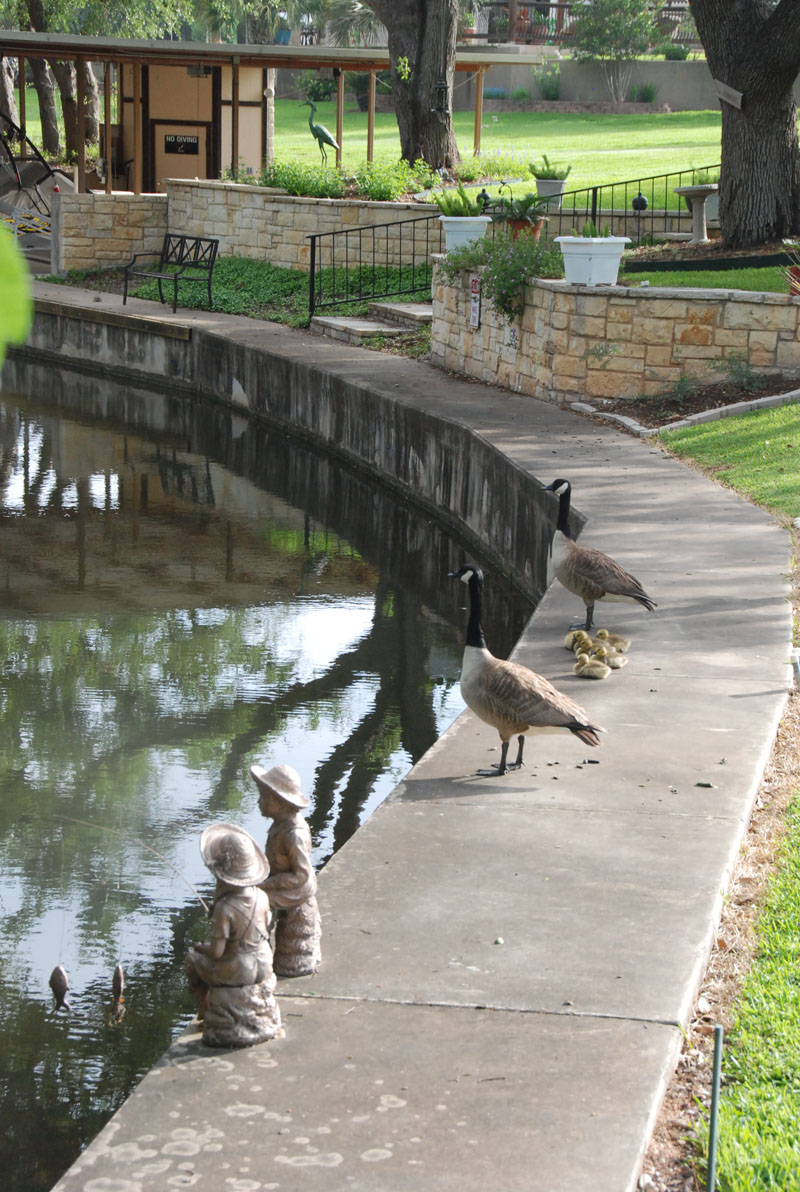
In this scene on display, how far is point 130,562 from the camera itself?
13633 millimetres

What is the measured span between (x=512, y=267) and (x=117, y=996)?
440 inches

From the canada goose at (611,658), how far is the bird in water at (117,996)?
2989mm

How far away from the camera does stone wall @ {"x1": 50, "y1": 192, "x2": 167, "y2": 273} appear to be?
27.7 meters

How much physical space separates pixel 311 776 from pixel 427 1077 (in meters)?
4.84

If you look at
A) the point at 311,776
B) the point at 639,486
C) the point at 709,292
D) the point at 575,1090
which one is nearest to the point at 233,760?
the point at 311,776

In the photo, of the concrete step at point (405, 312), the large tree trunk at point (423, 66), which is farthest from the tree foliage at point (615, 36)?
the concrete step at point (405, 312)

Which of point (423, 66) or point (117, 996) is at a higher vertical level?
point (423, 66)

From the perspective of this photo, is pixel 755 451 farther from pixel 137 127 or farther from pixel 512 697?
pixel 137 127

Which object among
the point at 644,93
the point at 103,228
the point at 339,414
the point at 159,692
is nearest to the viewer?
the point at 159,692

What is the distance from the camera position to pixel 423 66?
26094mm

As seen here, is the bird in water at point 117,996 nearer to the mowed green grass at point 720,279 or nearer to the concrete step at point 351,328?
the mowed green grass at point 720,279

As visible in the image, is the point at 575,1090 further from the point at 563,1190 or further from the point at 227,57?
the point at 227,57

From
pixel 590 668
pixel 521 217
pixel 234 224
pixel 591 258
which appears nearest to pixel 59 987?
pixel 590 668

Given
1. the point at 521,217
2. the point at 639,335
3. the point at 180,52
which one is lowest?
the point at 639,335
